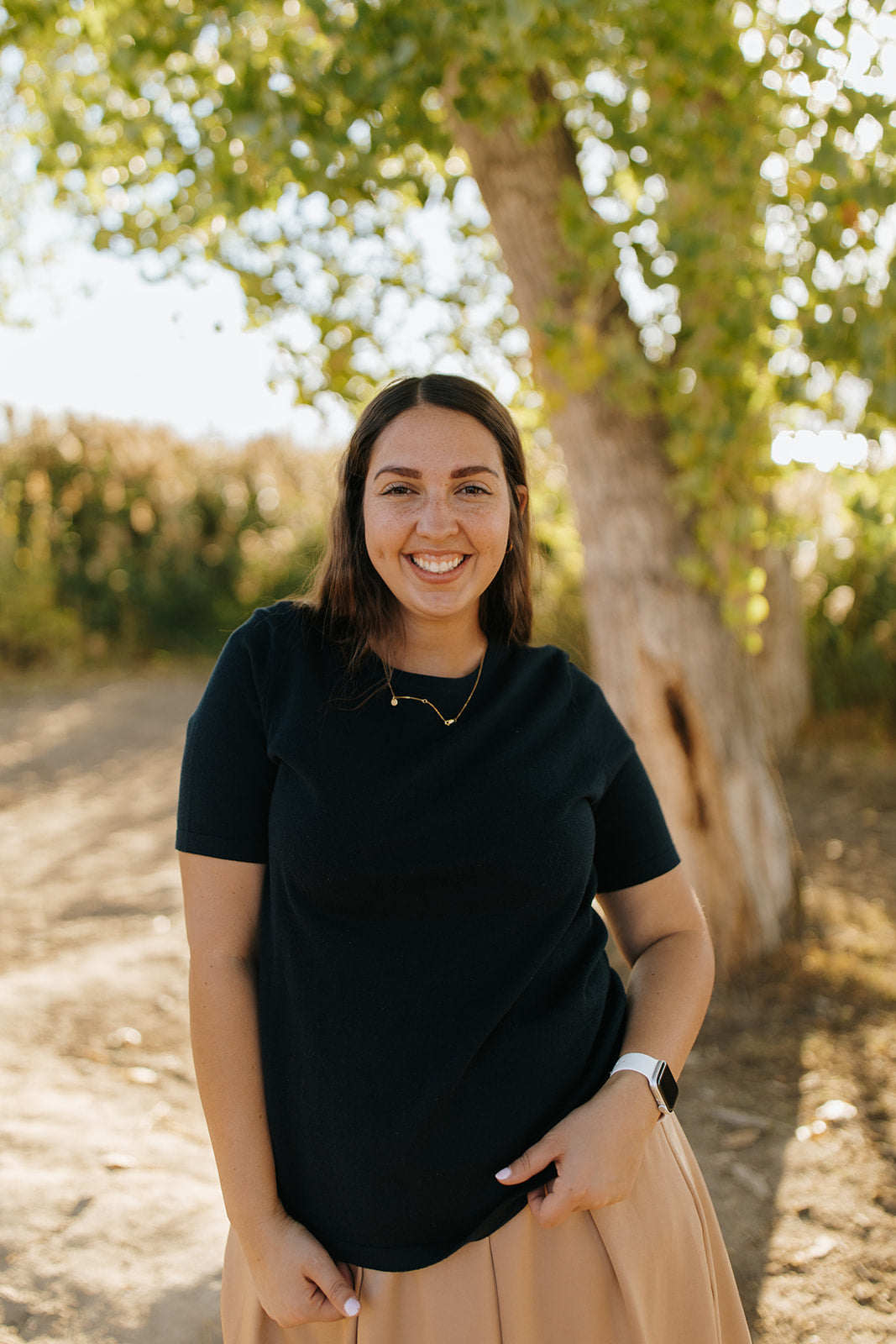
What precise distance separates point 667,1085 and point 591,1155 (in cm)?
20

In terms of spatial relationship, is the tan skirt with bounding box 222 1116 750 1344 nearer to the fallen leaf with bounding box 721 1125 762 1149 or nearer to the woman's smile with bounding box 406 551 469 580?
the woman's smile with bounding box 406 551 469 580

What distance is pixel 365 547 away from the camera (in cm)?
173

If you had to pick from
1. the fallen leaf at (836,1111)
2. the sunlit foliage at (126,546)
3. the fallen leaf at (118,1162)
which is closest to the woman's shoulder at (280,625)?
the fallen leaf at (118,1162)

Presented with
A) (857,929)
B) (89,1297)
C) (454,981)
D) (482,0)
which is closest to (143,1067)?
(89,1297)

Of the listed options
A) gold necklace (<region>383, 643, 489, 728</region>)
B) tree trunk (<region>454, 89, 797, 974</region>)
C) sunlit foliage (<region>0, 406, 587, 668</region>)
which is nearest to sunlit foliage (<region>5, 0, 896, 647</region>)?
tree trunk (<region>454, 89, 797, 974</region>)

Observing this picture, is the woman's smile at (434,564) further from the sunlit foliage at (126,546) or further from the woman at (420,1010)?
the sunlit foliage at (126,546)

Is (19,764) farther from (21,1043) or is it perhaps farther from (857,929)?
(857,929)

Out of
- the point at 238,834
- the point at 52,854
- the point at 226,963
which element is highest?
the point at 238,834

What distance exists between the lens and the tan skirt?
4.51 feet

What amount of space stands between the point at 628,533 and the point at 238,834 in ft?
8.47

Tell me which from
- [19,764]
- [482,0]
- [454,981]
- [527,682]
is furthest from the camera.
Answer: [19,764]

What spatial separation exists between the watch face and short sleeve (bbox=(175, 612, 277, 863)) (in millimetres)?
702

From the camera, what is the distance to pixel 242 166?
3250 millimetres

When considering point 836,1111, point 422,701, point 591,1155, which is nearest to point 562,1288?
point 591,1155
